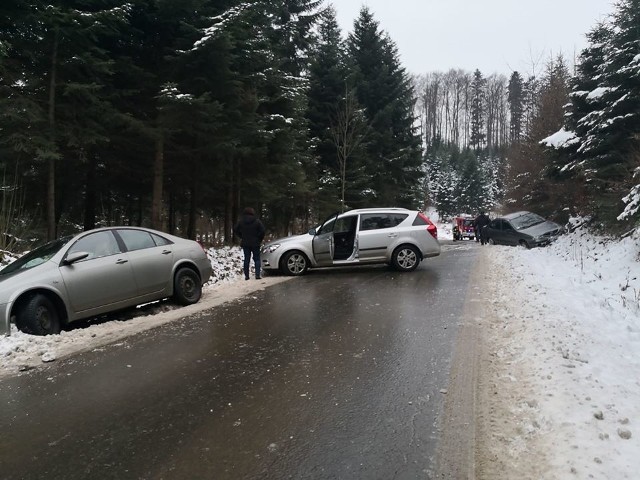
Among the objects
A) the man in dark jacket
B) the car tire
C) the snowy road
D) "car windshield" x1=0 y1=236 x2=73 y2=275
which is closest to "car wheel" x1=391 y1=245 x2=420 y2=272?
the car tire

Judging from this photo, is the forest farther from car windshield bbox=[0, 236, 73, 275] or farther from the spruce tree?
car windshield bbox=[0, 236, 73, 275]

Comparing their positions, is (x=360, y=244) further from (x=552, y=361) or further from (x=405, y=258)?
(x=552, y=361)

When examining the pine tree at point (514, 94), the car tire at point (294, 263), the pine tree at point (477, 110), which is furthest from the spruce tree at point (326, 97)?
the pine tree at point (477, 110)

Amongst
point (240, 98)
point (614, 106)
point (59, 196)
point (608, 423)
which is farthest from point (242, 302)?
point (614, 106)

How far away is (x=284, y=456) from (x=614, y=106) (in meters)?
15.8

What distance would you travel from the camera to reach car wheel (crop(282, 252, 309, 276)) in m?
12.1

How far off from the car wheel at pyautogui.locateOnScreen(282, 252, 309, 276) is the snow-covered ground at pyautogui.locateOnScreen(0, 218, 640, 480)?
1933mm

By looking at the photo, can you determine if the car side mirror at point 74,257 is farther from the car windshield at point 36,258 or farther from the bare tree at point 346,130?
the bare tree at point 346,130

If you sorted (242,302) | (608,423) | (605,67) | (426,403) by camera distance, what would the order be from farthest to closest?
(605,67) < (242,302) < (426,403) < (608,423)

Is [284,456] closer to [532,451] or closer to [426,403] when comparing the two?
[426,403]

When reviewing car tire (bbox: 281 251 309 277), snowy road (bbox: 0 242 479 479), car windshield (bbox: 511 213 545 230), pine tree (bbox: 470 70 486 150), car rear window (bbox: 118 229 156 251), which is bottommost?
snowy road (bbox: 0 242 479 479)

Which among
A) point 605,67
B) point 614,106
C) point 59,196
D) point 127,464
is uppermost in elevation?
point 605,67

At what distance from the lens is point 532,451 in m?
3.16

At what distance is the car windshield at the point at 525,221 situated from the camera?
19609 millimetres
